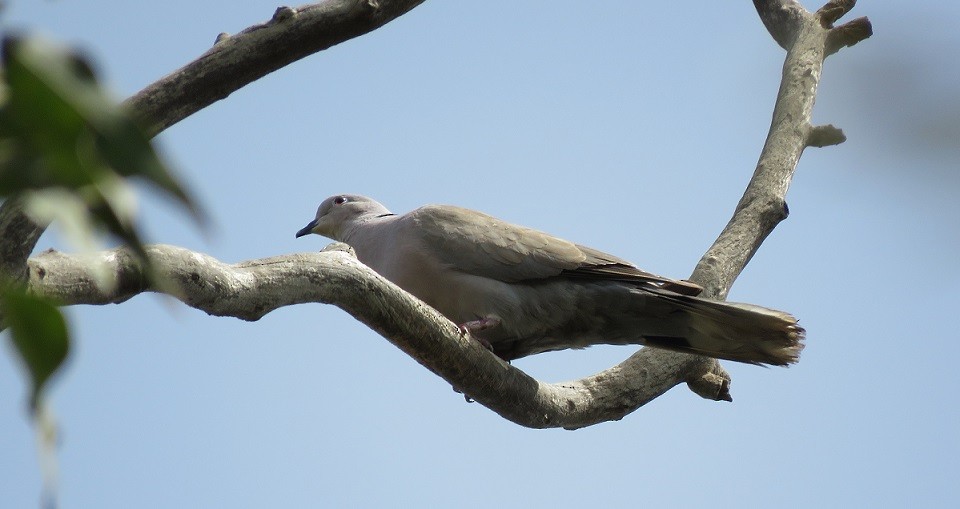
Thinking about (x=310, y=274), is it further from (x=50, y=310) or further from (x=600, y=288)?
(x=50, y=310)

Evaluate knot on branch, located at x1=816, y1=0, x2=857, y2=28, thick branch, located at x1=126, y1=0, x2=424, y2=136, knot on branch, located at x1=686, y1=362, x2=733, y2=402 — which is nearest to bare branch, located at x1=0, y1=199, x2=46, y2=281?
thick branch, located at x1=126, y1=0, x2=424, y2=136

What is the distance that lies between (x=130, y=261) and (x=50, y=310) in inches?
75.9

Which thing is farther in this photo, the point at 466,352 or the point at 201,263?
the point at 466,352

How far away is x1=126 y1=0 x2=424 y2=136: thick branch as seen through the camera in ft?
9.76

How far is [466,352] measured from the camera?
3.40 meters

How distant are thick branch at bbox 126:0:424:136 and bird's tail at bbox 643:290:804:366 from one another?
5.65ft

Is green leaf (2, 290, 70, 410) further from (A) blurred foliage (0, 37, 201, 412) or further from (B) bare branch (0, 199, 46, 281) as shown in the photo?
(B) bare branch (0, 199, 46, 281)

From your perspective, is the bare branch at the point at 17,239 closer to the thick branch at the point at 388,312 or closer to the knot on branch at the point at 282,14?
the thick branch at the point at 388,312

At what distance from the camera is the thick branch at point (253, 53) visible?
297 cm

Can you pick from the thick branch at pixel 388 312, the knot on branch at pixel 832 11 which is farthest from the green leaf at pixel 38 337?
the knot on branch at pixel 832 11

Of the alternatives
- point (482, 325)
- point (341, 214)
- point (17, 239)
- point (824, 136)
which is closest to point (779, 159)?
point (824, 136)

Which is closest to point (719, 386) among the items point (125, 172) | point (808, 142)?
point (808, 142)

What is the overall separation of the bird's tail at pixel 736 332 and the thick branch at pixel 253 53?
1.72 meters

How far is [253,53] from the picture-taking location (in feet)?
10.2
